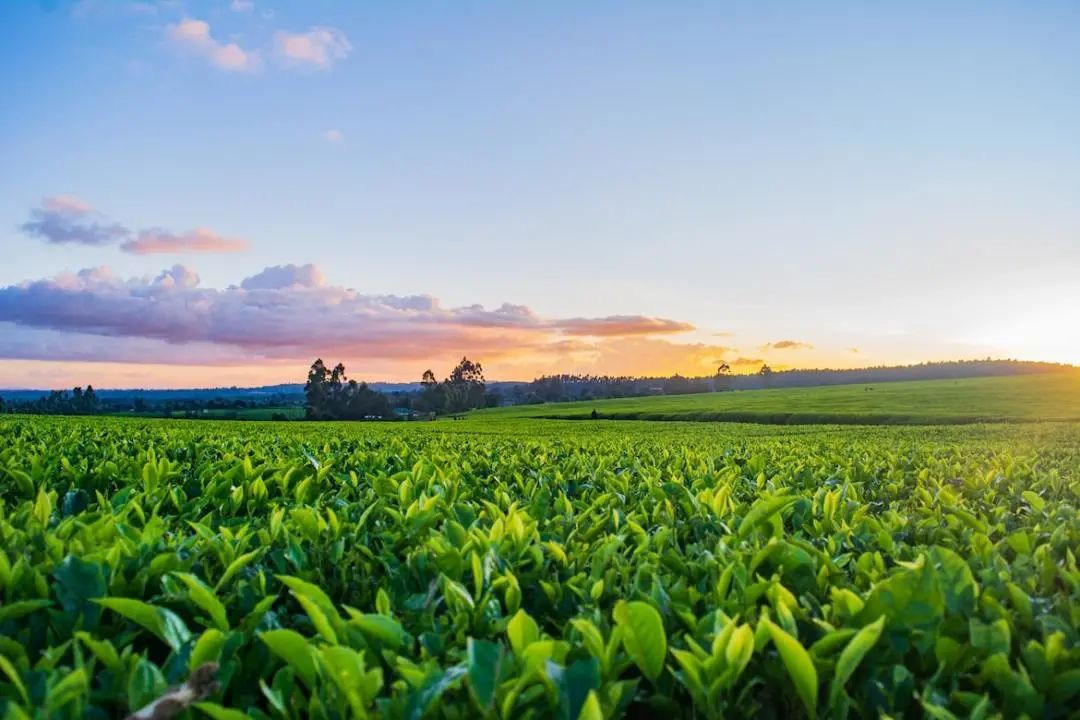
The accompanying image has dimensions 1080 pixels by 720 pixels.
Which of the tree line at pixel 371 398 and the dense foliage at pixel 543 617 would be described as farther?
the tree line at pixel 371 398

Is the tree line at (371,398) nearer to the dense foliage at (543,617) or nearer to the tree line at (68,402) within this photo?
the tree line at (68,402)

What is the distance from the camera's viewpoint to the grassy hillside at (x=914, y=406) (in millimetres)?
60156

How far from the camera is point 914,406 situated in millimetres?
68438

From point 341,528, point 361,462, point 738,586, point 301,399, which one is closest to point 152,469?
point 361,462

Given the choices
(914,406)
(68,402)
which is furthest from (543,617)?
(68,402)

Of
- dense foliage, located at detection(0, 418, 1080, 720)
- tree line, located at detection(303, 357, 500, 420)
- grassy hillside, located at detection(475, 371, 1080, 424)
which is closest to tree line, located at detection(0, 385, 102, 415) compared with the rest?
tree line, located at detection(303, 357, 500, 420)

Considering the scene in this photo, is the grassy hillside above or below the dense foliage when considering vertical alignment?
below

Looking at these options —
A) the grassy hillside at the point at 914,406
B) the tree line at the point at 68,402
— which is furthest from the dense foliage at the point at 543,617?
the tree line at the point at 68,402

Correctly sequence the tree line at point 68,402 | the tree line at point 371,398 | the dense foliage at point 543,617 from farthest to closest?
the tree line at point 371,398, the tree line at point 68,402, the dense foliage at point 543,617

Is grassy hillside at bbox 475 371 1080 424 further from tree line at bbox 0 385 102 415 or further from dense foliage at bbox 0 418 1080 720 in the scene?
tree line at bbox 0 385 102 415

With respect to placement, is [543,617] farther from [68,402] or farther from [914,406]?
[68,402]

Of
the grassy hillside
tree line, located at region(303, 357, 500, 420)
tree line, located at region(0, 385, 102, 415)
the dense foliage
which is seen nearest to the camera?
the dense foliage

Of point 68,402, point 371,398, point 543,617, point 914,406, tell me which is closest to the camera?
point 543,617

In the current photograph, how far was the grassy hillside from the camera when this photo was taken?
60.2 meters
